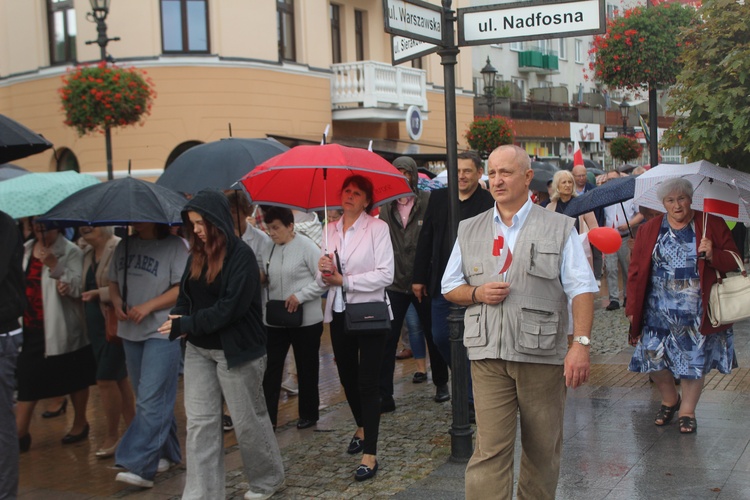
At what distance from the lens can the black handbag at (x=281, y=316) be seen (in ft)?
23.4

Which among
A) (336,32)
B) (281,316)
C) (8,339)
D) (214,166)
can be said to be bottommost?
(281,316)

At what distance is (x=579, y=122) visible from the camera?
4312cm

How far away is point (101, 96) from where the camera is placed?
15766 millimetres

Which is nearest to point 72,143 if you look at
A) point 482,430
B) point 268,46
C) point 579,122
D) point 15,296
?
point 268,46

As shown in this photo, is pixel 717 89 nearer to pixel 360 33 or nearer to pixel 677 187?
pixel 677 187

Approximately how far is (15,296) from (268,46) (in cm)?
1766

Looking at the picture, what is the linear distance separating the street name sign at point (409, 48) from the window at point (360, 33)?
→ 19.9 meters

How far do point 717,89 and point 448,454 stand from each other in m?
3.47

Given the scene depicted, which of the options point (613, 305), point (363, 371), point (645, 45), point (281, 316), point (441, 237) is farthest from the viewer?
point (645, 45)

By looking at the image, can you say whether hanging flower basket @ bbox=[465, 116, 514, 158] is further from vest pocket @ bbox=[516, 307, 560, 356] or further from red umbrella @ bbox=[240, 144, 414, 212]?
vest pocket @ bbox=[516, 307, 560, 356]

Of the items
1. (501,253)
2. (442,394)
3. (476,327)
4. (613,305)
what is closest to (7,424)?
(476,327)

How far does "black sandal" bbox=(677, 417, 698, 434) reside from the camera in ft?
21.9

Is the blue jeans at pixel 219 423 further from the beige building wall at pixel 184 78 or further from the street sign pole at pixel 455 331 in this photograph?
the beige building wall at pixel 184 78

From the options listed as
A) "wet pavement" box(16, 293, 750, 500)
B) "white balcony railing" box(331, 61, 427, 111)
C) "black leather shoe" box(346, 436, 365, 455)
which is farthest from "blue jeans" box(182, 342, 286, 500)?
"white balcony railing" box(331, 61, 427, 111)
